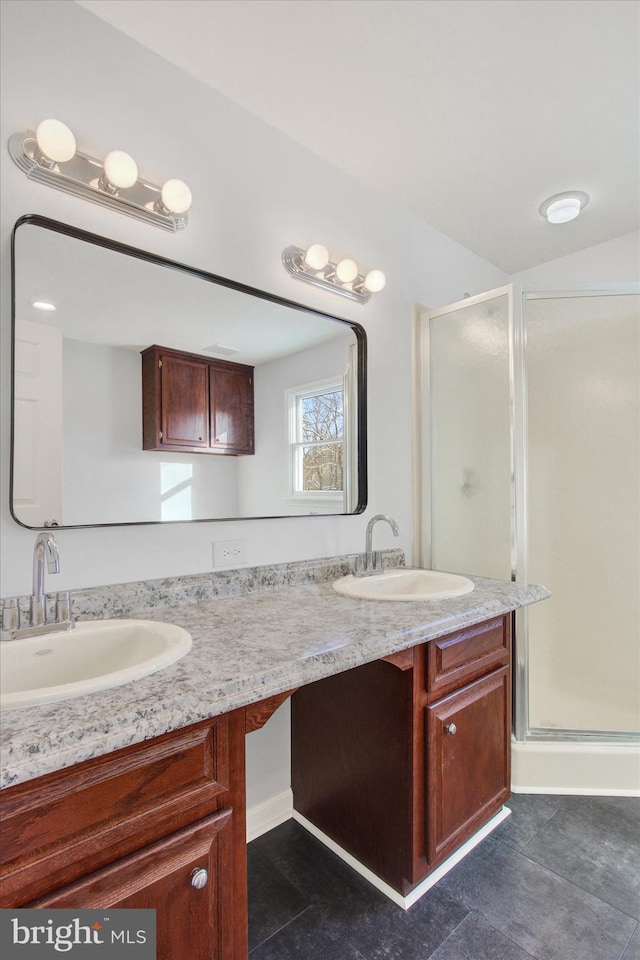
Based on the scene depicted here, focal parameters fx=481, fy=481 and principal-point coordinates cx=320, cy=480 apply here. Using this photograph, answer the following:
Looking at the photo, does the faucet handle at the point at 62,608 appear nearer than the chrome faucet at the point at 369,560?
Yes

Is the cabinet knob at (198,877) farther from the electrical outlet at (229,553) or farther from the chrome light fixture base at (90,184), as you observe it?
the chrome light fixture base at (90,184)

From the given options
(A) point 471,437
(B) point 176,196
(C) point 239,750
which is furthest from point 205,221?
(C) point 239,750

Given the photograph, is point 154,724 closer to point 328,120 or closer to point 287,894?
point 287,894

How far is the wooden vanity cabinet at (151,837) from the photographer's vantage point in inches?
27.2

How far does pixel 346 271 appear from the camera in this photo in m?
1.84

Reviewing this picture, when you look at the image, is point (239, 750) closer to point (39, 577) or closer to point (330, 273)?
point (39, 577)

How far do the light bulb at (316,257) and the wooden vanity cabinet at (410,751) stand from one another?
134 centimetres

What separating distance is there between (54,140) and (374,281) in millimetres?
1146

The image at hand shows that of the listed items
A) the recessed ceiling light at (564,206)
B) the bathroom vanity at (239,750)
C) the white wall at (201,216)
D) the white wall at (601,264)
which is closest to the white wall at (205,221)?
the white wall at (201,216)

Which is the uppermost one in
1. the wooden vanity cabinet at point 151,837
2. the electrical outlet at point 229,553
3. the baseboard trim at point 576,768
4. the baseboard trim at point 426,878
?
the electrical outlet at point 229,553

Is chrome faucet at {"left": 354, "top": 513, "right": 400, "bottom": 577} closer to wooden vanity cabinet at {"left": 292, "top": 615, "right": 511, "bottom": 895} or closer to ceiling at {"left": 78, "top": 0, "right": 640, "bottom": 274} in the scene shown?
wooden vanity cabinet at {"left": 292, "top": 615, "right": 511, "bottom": 895}

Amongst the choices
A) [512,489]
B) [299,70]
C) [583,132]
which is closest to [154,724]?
[512,489]

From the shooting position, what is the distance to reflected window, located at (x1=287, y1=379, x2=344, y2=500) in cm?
174

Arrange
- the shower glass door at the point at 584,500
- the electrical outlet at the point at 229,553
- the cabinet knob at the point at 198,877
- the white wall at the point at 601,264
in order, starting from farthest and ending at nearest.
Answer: the white wall at the point at 601,264 < the shower glass door at the point at 584,500 < the electrical outlet at the point at 229,553 < the cabinet knob at the point at 198,877
